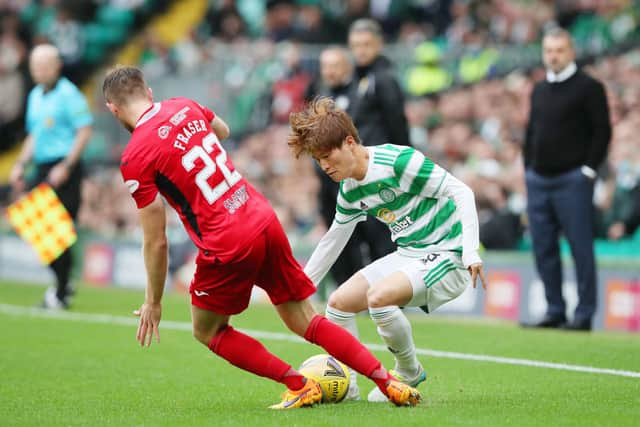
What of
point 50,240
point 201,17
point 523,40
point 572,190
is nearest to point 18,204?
point 50,240

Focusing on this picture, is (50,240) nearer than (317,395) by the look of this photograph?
No

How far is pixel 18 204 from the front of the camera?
12.2 m

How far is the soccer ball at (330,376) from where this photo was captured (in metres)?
6.39

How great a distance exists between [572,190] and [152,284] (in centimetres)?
534

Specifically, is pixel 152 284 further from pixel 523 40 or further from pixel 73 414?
pixel 523 40

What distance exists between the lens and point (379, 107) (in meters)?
10.4

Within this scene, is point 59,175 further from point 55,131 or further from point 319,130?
point 319,130

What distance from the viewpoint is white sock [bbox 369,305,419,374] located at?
615 cm

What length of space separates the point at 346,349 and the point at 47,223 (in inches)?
262

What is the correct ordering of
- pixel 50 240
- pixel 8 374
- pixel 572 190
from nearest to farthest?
pixel 8 374 → pixel 572 190 → pixel 50 240

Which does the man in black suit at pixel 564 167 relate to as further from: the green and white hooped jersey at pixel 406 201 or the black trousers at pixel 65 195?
the black trousers at pixel 65 195

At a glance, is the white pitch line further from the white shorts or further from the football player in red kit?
the football player in red kit

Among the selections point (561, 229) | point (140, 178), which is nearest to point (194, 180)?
point (140, 178)

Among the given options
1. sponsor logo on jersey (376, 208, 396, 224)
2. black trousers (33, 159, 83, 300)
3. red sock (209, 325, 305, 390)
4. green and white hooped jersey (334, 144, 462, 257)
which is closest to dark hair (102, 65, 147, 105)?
green and white hooped jersey (334, 144, 462, 257)
